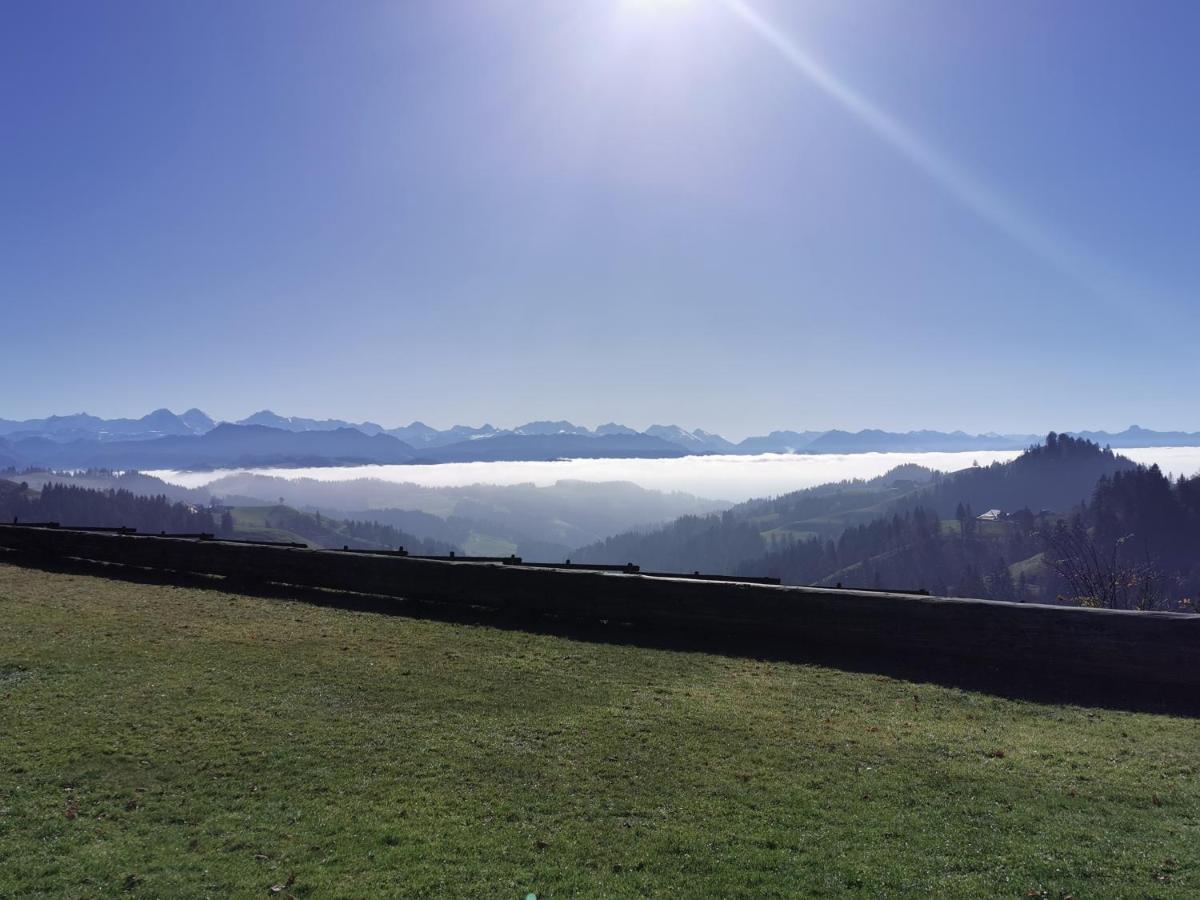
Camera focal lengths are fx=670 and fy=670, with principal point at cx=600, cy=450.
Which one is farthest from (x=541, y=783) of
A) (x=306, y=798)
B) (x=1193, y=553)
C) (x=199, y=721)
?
(x=1193, y=553)

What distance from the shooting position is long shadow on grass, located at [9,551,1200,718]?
27.9ft

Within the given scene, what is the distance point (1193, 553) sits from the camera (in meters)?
179

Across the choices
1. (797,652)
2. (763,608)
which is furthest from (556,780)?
(763,608)

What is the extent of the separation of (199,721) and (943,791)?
751cm

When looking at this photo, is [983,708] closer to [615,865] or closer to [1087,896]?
[1087,896]

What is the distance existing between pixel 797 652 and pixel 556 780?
5.52 metres

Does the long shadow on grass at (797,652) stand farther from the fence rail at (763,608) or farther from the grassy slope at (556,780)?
the grassy slope at (556,780)

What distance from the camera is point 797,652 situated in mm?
10406

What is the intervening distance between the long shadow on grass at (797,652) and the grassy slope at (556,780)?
510mm

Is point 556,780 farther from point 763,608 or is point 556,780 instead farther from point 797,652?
point 763,608

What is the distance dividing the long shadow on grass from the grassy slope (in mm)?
510

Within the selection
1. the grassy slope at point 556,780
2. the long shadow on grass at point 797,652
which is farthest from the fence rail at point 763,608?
the grassy slope at point 556,780

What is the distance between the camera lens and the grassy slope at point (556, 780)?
4.70m

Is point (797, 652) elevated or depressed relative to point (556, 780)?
elevated
